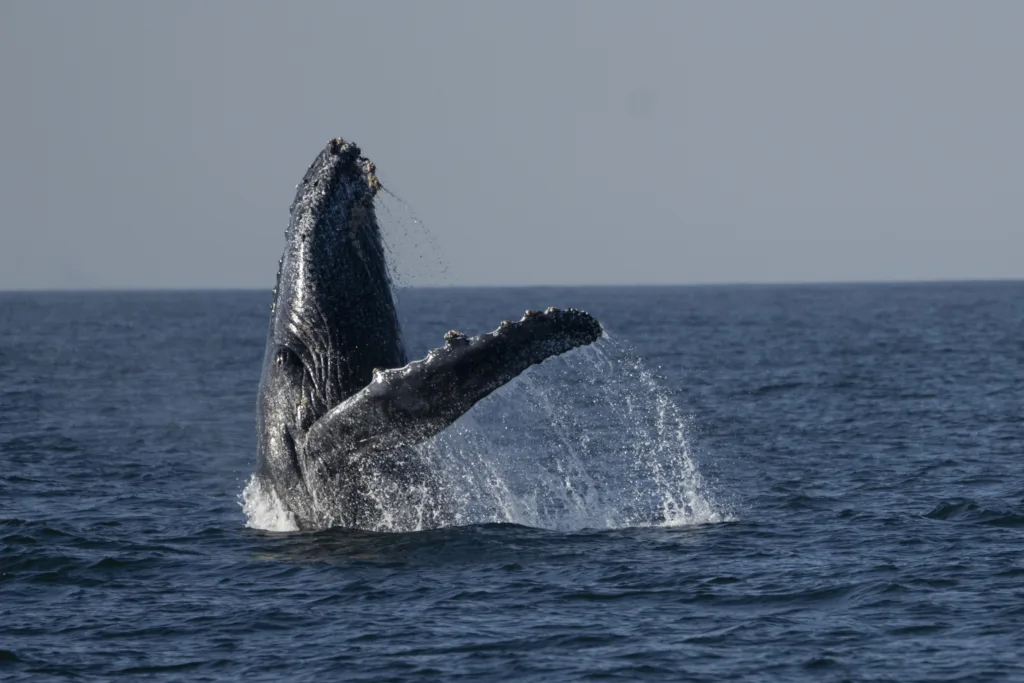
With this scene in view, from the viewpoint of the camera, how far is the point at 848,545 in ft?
57.3

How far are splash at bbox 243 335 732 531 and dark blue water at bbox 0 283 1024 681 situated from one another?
10 cm

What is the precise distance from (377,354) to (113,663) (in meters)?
4.18

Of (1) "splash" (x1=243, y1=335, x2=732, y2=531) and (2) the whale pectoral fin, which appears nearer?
(2) the whale pectoral fin

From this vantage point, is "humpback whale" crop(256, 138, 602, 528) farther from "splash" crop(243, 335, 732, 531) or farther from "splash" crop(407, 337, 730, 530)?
"splash" crop(407, 337, 730, 530)

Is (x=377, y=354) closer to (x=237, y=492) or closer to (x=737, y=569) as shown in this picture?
(x=737, y=569)

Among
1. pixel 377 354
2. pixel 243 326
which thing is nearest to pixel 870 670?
pixel 377 354

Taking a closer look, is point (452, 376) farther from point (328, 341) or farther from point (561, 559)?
point (561, 559)

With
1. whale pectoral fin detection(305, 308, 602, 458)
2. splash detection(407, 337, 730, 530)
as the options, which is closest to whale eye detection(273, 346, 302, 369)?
whale pectoral fin detection(305, 308, 602, 458)

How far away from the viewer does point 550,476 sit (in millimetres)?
23344

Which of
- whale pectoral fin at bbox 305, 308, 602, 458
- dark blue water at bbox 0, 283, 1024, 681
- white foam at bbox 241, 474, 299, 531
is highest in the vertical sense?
whale pectoral fin at bbox 305, 308, 602, 458

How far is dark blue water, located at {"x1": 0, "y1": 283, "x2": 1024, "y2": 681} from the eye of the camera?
13.5 metres

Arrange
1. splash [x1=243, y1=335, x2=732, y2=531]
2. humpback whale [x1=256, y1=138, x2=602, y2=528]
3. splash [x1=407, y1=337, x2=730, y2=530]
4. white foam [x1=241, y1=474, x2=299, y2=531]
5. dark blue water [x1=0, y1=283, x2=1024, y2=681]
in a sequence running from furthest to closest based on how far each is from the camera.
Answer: splash [x1=407, y1=337, x2=730, y2=530], splash [x1=243, y1=335, x2=732, y2=531], white foam [x1=241, y1=474, x2=299, y2=531], humpback whale [x1=256, y1=138, x2=602, y2=528], dark blue water [x1=0, y1=283, x2=1024, y2=681]

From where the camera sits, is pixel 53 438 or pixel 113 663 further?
pixel 53 438

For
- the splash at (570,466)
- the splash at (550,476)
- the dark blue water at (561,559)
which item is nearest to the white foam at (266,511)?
the splash at (550,476)
